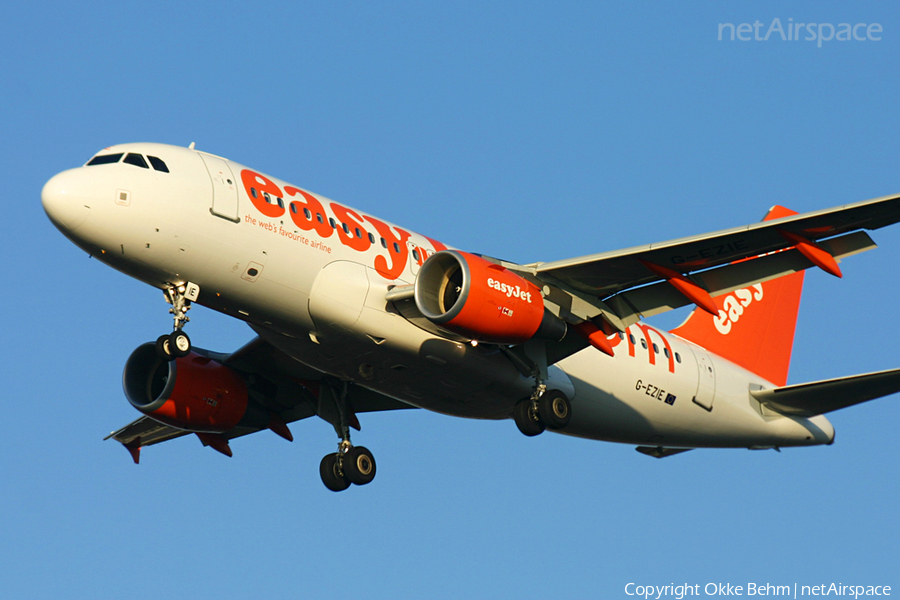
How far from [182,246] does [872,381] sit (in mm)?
Answer: 16764

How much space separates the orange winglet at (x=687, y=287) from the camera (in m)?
24.8

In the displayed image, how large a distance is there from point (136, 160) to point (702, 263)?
12145 millimetres

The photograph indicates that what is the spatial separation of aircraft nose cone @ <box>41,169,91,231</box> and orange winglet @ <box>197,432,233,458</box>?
10.9 m

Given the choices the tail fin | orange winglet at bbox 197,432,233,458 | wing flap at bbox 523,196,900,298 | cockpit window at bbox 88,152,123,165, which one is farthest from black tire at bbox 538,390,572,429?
cockpit window at bbox 88,152,123,165

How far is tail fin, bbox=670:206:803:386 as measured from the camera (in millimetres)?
33438

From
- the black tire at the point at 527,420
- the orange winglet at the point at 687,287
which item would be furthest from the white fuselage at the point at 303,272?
the orange winglet at the point at 687,287

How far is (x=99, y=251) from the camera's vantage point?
73.3 ft

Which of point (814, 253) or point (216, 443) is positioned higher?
point (814, 253)

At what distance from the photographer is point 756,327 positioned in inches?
1378

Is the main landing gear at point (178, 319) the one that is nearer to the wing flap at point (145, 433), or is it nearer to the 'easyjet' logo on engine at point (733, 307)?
the wing flap at point (145, 433)

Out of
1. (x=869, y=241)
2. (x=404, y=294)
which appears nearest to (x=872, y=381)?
(x=869, y=241)

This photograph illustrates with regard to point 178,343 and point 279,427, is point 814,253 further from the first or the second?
point 279,427

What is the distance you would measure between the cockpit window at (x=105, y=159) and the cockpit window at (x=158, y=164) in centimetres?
62

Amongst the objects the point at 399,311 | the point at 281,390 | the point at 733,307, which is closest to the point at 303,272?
the point at 399,311
